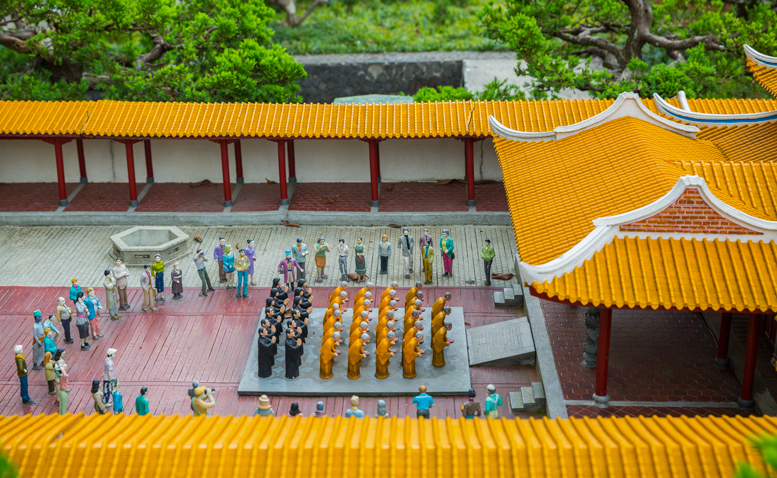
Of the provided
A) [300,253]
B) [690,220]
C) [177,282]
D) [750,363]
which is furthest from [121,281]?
[750,363]

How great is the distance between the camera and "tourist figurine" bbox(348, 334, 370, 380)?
1634 centimetres

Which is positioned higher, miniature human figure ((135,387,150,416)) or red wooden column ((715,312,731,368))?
red wooden column ((715,312,731,368))

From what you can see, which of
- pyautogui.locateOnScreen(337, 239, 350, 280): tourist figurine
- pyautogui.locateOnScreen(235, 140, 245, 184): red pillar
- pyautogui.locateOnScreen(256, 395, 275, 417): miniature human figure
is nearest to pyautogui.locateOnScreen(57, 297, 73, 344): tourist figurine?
pyautogui.locateOnScreen(256, 395, 275, 417): miniature human figure

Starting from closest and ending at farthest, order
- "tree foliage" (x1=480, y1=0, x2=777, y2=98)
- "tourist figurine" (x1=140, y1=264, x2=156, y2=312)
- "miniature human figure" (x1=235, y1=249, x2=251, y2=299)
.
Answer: "tourist figurine" (x1=140, y1=264, x2=156, y2=312)
"miniature human figure" (x1=235, y1=249, x2=251, y2=299)
"tree foliage" (x1=480, y1=0, x2=777, y2=98)

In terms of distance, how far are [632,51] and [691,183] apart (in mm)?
18498

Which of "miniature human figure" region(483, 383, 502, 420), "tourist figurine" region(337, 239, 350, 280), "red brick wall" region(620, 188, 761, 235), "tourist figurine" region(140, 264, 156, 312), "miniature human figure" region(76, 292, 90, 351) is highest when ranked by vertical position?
"red brick wall" region(620, 188, 761, 235)

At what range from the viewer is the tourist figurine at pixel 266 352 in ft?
53.7

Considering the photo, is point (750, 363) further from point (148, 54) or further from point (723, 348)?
point (148, 54)

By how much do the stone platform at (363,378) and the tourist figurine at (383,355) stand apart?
0.47 ft

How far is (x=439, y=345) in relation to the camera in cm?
1677

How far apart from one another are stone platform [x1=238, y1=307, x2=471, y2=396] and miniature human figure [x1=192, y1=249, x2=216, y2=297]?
286cm

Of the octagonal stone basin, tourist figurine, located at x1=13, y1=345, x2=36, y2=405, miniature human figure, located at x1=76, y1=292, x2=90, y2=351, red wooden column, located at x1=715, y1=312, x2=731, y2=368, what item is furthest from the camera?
the octagonal stone basin

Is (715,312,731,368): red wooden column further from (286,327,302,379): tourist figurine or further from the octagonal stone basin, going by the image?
the octagonal stone basin

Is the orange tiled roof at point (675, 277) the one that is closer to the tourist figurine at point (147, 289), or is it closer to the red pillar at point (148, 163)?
the tourist figurine at point (147, 289)
